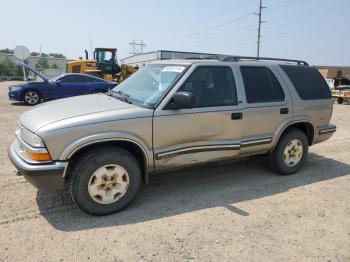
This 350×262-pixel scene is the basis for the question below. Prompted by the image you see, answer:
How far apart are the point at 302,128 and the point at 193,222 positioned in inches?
115

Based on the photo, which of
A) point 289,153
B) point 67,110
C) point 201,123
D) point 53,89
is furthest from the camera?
point 53,89

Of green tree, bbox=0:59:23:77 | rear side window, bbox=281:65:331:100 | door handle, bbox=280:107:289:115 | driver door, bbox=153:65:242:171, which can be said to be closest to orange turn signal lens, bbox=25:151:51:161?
driver door, bbox=153:65:242:171

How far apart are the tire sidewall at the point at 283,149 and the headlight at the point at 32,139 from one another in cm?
356

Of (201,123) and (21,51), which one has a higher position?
(21,51)

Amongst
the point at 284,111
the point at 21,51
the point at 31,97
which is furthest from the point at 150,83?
the point at 21,51

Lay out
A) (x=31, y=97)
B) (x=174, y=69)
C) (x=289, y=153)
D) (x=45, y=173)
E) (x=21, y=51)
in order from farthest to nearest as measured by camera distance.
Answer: (x=21, y=51), (x=31, y=97), (x=289, y=153), (x=174, y=69), (x=45, y=173)

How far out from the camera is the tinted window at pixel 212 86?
413 cm

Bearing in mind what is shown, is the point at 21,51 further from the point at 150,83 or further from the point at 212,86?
the point at 212,86

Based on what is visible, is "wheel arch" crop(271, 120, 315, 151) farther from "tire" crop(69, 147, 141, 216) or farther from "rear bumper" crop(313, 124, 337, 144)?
"tire" crop(69, 147, 141, 216)

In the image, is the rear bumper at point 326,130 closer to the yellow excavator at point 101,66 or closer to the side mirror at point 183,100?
the side mirror at point 183,100

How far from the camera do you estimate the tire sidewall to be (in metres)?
5.07

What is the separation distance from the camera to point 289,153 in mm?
Result: 5211

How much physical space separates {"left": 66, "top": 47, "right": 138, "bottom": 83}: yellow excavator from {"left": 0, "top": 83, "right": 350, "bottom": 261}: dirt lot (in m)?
14.5

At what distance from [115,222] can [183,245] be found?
33.9 inches
